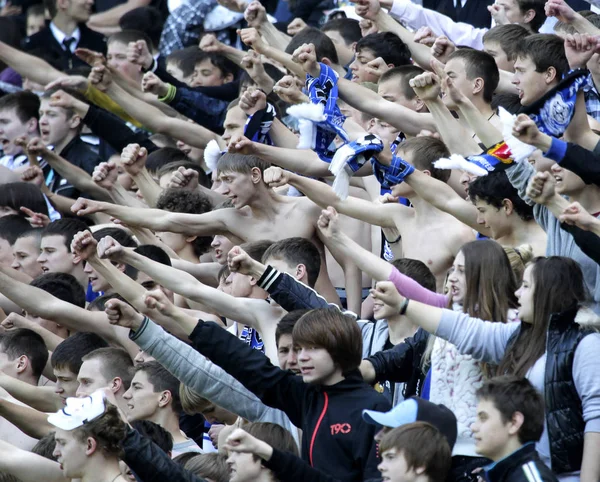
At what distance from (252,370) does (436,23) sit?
4.61 metres

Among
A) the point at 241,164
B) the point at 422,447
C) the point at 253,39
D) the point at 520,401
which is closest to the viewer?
the point at 422,447

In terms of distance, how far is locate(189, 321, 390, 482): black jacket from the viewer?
15.6ft

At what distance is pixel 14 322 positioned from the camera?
283 inches

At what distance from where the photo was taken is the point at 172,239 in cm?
822

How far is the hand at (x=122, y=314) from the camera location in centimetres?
499

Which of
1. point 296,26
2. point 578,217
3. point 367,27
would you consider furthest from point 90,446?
point 296,26

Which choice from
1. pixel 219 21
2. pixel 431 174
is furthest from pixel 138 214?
pixel 219 21

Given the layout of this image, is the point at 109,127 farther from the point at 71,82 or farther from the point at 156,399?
the point at 156,399

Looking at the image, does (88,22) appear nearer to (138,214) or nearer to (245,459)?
(138,214)

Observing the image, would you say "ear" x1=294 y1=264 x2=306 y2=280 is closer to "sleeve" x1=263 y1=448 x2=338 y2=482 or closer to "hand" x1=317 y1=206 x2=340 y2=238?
"hand" x1=317 y1=206 x2=340 y2=238

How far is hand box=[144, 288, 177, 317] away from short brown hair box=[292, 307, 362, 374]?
52 cm

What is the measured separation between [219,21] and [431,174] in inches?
198

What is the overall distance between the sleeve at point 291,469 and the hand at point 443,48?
373 cm

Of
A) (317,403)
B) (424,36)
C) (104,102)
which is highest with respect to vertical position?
(317,403)
